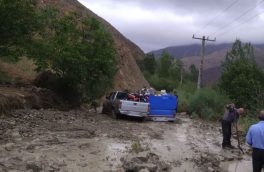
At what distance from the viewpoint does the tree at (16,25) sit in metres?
24.6

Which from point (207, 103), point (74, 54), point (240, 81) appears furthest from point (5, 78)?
point (240, 81)

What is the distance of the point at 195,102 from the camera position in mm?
38812

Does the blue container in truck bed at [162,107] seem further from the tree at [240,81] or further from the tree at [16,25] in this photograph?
the tree at [240,81]

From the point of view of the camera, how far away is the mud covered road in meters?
13.7

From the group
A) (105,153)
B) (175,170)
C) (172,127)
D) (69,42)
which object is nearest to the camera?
(175,170)

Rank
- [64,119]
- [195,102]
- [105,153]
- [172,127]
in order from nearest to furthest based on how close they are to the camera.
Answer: [105,153]
[64,119]
[172,127]
[195,102]

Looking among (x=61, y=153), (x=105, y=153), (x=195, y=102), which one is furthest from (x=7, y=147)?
(x=195, y=102)

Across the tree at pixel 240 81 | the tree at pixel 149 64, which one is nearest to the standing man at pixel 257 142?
the tree at pixel 240 81

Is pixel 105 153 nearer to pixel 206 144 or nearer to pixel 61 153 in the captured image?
pixel 61 153

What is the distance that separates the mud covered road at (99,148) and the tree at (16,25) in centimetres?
409

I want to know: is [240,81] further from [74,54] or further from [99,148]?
[99,148]

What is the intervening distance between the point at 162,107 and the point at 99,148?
13938mm

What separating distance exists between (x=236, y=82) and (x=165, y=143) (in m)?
40.2

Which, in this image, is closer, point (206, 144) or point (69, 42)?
point (206, 144)
